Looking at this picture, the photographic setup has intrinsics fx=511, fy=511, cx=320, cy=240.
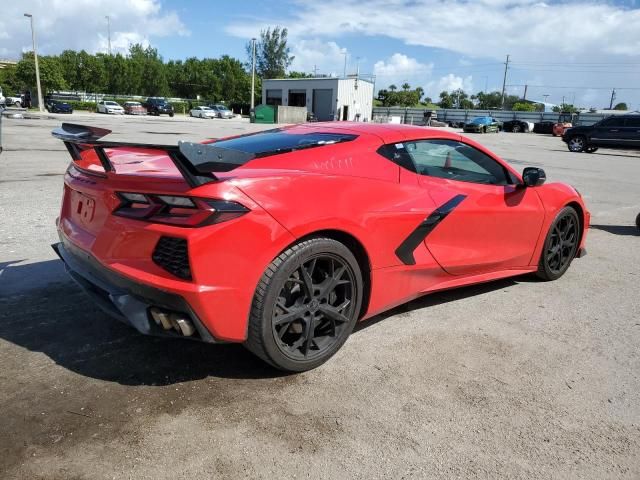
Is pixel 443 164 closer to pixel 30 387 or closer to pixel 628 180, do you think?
pixel 30 387

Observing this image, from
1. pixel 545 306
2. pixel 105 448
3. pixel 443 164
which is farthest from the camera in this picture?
pixel 545 306

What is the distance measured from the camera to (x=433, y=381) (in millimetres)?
2928

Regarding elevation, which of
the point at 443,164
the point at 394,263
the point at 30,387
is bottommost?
the point at 30,387

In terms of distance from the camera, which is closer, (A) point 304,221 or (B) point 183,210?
(B) point 183,210

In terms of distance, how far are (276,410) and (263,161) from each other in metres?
1.35

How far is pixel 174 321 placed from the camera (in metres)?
2.48

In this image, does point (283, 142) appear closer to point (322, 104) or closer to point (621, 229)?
point (621, 229)

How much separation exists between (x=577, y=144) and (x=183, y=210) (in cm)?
2694

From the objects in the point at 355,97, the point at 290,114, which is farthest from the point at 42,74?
the point at 355,97

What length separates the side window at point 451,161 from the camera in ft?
11.3

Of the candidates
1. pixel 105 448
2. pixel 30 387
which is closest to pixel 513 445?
pixel 105 448

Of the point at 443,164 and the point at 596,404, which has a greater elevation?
the point at 443,164

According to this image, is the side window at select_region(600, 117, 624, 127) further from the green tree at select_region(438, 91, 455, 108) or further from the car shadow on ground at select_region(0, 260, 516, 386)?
the green tree at select_region(438, 91, 455, 108)

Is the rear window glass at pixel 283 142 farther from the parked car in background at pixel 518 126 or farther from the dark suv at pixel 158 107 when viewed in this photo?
the parked car in background at pixel 518 126
